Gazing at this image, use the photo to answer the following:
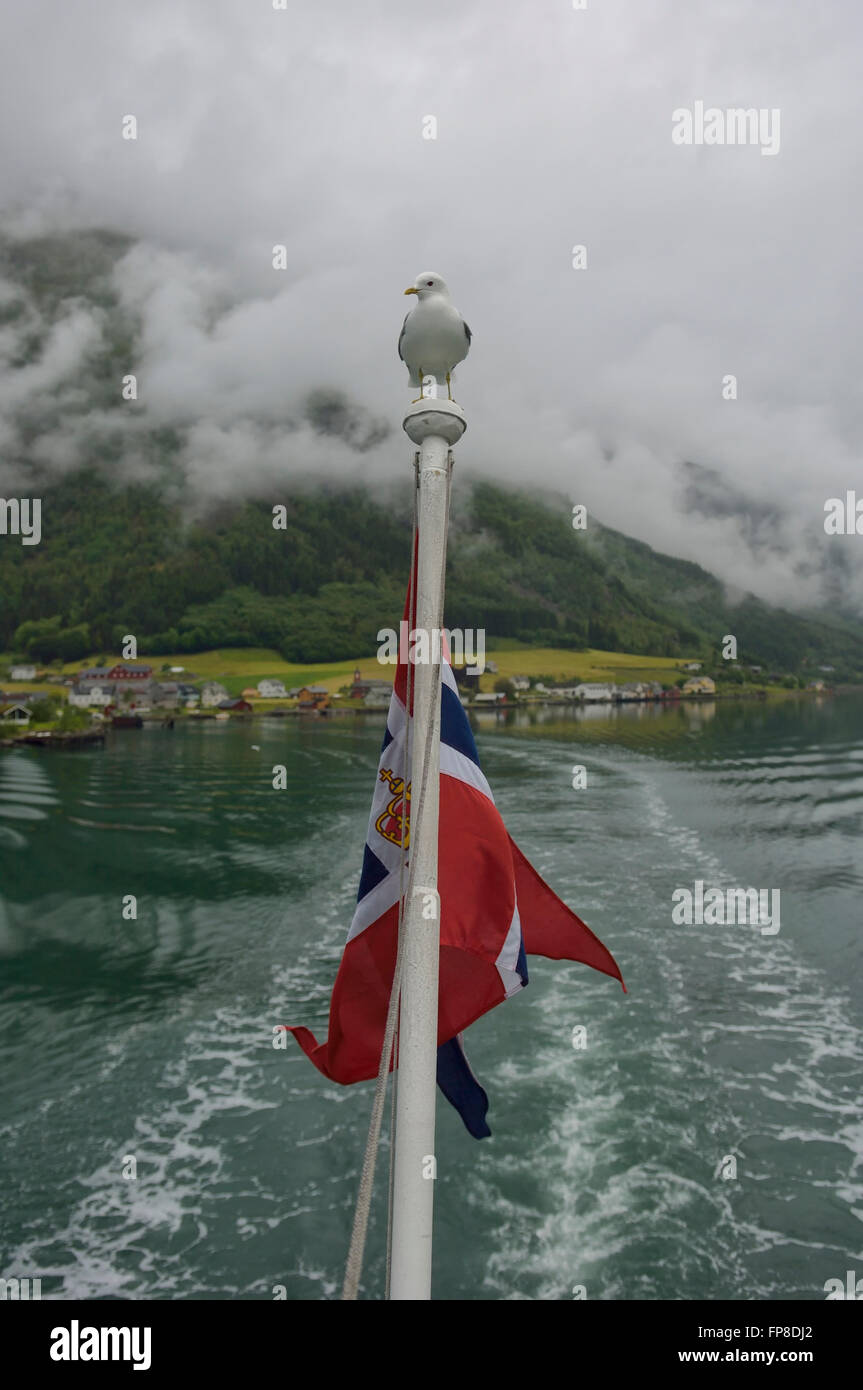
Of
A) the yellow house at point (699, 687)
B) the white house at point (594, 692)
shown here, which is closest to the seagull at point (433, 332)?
the white house at point (594, 692)

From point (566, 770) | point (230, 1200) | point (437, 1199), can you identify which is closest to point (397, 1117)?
point (437, 1199)

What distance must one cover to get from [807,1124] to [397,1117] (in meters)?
9.49

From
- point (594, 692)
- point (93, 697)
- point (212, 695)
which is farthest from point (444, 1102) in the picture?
point (594, 692)

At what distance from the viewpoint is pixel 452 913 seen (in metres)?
3.85

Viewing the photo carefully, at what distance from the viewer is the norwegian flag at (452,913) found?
3.87 meters

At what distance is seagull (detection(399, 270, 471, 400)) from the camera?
3471 millimetres

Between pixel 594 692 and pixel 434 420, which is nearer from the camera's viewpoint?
pixel 434 420

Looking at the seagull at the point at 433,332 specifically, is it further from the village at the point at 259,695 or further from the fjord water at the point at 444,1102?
the village at the point at 259,695

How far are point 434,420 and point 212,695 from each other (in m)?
125

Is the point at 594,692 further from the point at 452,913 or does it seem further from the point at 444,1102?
the point at 452,913

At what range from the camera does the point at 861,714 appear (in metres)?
95.6

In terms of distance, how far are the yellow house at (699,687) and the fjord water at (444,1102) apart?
118735 millimetres

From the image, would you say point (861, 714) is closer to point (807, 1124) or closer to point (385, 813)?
point (807, 1124)

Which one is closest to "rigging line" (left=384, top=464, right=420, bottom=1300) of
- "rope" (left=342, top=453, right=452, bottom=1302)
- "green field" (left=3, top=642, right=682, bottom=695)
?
"rope" (left=342, top=453, right=452, bottom=1302)
